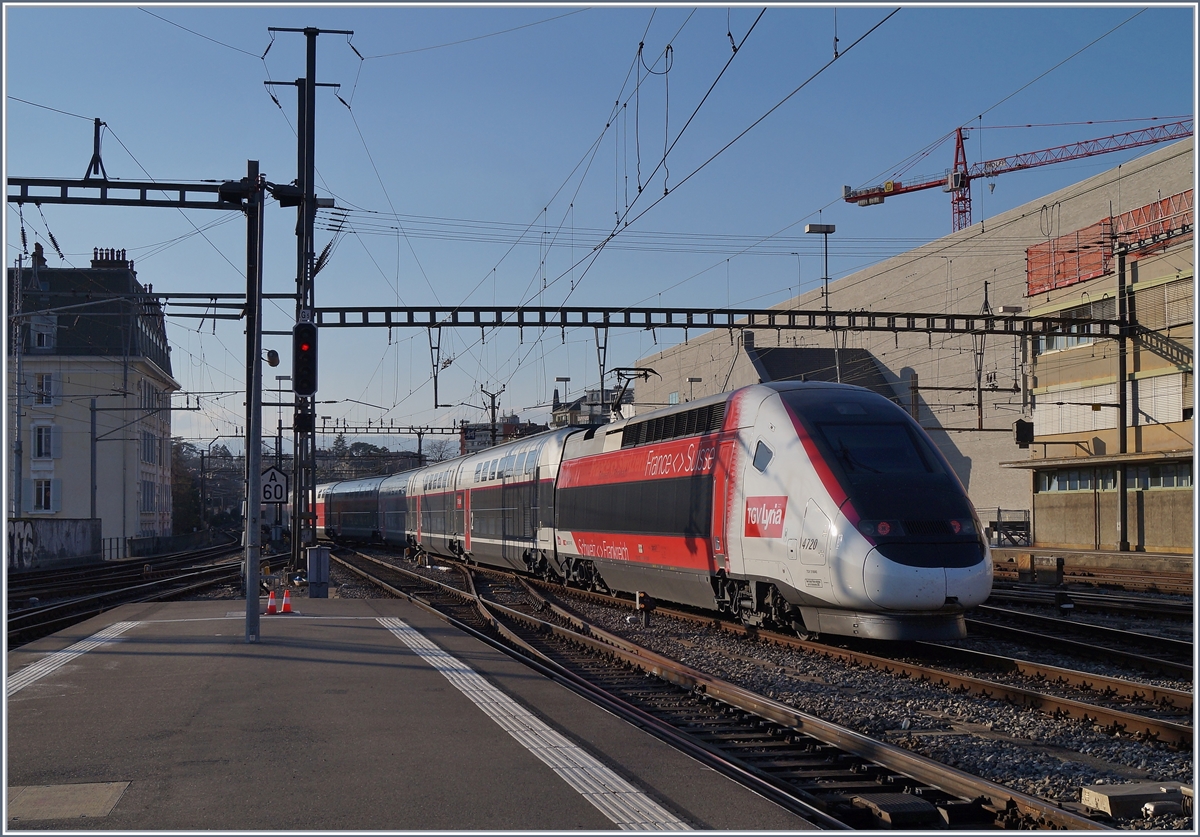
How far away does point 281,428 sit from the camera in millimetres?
54719

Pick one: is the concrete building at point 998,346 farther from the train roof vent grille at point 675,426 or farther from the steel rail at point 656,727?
the steel rail at point 656,727

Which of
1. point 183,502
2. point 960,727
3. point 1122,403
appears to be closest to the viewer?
point 960,727

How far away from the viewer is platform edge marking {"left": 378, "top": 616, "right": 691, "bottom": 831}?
19.6 ft

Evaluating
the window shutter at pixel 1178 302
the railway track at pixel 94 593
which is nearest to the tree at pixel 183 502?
the railway track at pixel 94 593

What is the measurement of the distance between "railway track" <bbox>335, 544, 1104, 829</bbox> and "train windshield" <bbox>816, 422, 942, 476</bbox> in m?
3.36

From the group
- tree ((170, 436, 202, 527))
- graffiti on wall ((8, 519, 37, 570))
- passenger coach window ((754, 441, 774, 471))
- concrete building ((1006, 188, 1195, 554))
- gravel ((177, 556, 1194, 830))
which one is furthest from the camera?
tree ((170, 436, 202, 527))

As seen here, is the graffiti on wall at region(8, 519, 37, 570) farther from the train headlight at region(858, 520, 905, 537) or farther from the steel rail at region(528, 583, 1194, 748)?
the train headlight at region(858, 520, 905, 537)

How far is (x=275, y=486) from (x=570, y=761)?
49.4 ft

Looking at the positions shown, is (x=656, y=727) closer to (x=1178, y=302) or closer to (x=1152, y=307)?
(x=1178, y=302)

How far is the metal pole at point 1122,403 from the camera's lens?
3083 centimetres

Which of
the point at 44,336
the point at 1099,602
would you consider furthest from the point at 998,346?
the point at 44,336

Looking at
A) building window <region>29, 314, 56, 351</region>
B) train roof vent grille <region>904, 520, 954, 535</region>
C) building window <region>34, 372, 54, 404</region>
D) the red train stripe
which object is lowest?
train roof vent grille <region>904, 520, 954, 535</region>

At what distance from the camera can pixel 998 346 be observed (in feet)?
149

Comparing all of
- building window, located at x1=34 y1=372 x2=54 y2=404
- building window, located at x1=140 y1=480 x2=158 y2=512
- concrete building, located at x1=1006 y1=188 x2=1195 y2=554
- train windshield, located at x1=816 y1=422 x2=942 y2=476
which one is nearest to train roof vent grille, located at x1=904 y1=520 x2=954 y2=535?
train windshield, located at x1=816 y1=422 x2=942 y2=476
